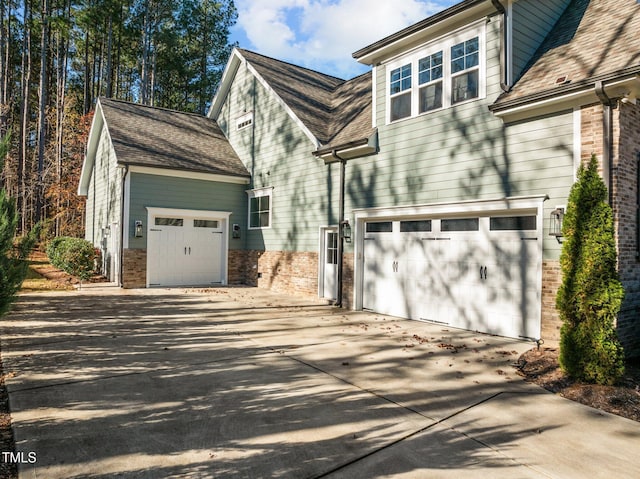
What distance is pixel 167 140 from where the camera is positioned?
16.1 m

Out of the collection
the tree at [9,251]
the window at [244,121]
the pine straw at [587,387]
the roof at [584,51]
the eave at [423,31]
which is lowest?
the pine straw at [587,387]

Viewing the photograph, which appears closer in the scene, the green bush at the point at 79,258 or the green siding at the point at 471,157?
the green siding at the point at 471,157

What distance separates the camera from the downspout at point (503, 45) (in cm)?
804

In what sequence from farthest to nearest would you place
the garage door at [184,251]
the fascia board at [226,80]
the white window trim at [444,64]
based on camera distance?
the fascia board at [226,80] < the garage door at [184,251] < the white window trim at [444,64]

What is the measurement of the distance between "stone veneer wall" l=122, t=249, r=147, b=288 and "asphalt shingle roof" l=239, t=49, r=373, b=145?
690cm

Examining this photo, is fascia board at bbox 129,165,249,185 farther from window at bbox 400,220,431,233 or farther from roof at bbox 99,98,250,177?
window at bbox 400,220,431,233

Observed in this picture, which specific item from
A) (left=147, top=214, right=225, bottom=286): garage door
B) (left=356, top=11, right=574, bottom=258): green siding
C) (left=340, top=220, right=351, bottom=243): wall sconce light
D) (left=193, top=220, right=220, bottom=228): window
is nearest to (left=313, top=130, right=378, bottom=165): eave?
(left=356, top=11, right=574, bottom=258): green siding

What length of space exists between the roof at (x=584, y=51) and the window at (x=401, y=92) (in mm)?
2368

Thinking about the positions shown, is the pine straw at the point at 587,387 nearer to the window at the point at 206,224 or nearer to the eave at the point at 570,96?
the eave at the point at 570,96

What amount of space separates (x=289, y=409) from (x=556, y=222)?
5360 mm

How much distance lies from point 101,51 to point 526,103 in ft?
98.7

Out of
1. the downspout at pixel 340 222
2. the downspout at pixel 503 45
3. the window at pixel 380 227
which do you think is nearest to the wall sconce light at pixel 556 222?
the downspout at pixel 503 45

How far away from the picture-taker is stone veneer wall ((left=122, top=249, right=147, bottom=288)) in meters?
14.0

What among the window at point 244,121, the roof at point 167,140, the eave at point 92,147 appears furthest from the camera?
the eave at point 92,147
